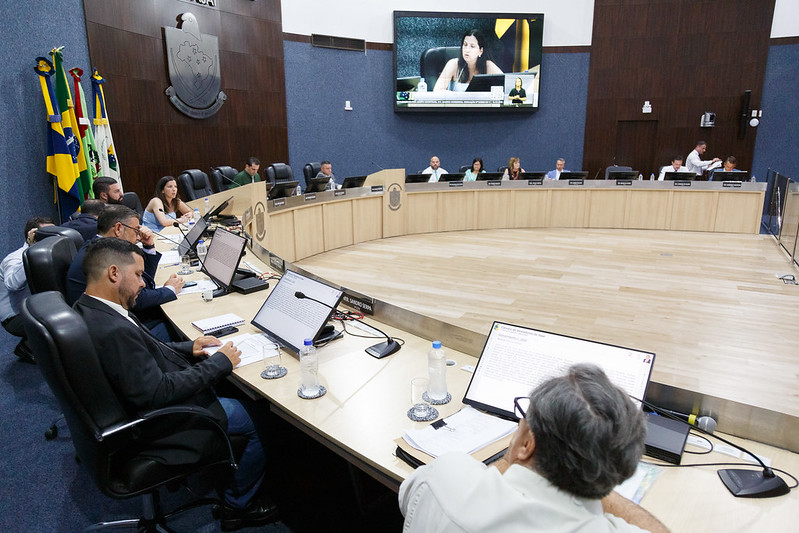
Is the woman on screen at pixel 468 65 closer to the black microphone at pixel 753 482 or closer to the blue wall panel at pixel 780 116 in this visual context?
the blue wall panel at pixel 780 116

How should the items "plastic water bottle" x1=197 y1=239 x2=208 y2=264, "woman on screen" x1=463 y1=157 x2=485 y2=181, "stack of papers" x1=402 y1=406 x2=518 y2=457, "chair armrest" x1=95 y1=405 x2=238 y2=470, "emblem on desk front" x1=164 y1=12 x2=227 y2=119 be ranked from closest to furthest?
1. "stack of papers" x1=402 y1=406 x2=518 y2=457
2. "chair armrest" x1=95 y1=405 x2=238 y2=470
3. "plastic water bottle" x1=197 y1=239 x2=208 y2=264
4. "emblem on desk front" x1=164 y1=12 x2=227 y2=119
5. "woman on screen" x1=463 y1=157 x2=485 y2=181

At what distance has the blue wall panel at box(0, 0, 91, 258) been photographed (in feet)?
16.6

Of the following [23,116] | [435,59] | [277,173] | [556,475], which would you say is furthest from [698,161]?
[556,475]

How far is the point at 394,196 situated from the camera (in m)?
7.76

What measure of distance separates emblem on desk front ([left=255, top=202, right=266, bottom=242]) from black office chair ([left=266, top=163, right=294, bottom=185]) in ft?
8.45

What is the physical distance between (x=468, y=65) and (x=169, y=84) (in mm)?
5581

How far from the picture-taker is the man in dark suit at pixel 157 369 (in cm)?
174

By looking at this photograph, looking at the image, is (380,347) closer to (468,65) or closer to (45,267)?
(45,267)

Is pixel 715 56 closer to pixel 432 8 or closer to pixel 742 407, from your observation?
Answer: pixel 432 8

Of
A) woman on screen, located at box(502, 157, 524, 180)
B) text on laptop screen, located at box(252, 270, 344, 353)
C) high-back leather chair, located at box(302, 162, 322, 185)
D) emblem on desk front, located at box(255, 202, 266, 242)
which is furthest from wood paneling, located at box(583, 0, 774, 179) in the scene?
text on laptop screen, located at box(252, 270, 344, 353)

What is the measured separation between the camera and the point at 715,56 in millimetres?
10008

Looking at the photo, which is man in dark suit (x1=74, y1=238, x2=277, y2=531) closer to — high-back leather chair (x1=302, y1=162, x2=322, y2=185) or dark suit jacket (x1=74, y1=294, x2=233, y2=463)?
dark suit jacket (x1=74, y1=294, x2=233, y2=463)

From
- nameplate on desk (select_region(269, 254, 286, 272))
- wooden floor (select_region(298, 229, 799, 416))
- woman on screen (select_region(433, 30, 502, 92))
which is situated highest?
woman on screen (select_region(433, 30, 502, 92))

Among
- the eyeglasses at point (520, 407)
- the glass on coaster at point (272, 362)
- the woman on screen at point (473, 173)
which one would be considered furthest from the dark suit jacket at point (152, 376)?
the woman on screen at point (473, 173)
